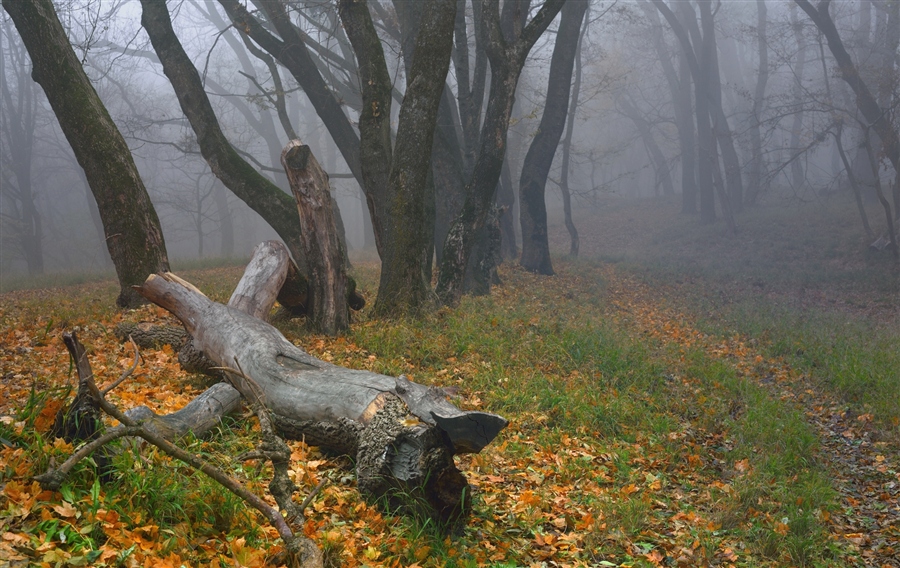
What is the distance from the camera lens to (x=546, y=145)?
53.8 feet

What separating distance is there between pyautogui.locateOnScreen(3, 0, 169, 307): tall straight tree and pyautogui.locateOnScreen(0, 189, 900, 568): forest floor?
0.85 m

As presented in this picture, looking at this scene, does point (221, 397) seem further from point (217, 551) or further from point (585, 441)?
point (585, 441)

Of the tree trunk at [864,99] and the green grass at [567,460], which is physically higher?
the tree trunk at [864,99]

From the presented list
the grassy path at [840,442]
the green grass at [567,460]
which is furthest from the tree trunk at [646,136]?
the green grass at [567,460]

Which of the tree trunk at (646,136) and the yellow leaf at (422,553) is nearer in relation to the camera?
the yellow leaf at (422,553)

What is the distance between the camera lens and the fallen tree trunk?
3.83 metres

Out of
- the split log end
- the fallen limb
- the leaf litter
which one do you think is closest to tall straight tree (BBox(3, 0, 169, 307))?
the leaf litter

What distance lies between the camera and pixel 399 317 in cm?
850

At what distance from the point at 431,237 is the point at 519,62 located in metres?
3.39

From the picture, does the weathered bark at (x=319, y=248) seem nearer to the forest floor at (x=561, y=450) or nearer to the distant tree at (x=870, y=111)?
the forest floor at (x=561, y=450)

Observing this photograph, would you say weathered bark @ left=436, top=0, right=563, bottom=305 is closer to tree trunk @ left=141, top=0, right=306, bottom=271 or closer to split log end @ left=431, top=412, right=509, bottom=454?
tree trunk @ left=141, top=0, right=306, bottom=271

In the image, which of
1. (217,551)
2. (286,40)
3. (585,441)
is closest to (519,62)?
(286,40)

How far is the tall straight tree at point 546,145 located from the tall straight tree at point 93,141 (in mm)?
9745

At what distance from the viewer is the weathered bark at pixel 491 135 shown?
1034 cm
